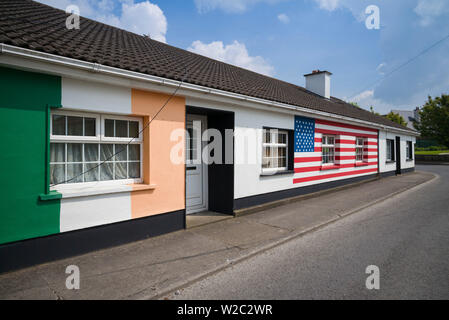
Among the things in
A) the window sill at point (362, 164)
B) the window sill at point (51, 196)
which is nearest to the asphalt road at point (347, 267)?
the window sill at point (51, 196)

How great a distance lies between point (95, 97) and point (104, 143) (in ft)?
2.75

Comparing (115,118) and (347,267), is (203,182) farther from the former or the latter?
(347,267)

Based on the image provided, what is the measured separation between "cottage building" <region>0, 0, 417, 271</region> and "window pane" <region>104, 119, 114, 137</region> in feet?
0.06

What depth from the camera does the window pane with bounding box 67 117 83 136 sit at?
443 cm

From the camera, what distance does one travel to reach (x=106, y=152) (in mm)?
4871

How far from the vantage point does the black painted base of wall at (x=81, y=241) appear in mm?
3748

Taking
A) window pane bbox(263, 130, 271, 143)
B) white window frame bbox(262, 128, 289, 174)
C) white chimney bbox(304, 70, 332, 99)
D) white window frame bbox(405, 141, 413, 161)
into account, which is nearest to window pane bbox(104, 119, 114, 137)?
white window frame bbox(262, 128, 289, 174)

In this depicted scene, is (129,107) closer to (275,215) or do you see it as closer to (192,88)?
(192,88)

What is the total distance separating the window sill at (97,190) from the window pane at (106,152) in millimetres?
541

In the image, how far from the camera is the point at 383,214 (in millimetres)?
7176

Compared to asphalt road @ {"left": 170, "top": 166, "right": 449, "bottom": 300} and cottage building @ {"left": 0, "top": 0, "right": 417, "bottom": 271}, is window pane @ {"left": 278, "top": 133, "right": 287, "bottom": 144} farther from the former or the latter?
asphalt road @ {"left": 170, "top": 166, "right": 449, "bottom": 300}

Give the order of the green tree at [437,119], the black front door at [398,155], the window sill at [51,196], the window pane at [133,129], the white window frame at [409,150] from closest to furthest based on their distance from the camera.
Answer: the window sill at [51,196] < the window pane at [133,129] < the black front door at [398,155] < the white window frame at [409,150] < the green tree at [437,119]

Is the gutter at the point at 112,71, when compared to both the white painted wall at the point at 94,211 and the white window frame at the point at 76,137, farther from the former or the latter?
the white painted wall at the point at 94,211
